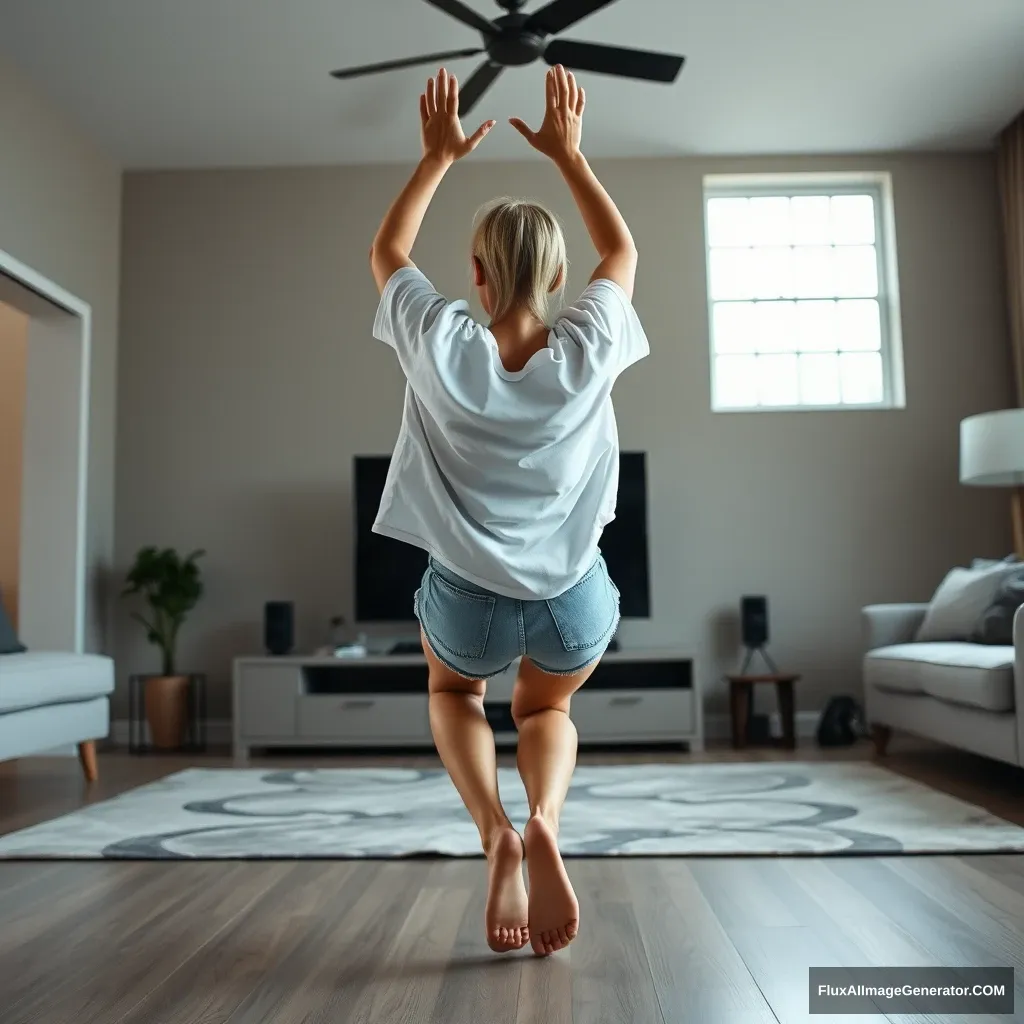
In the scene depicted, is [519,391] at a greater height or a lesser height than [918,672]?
greater

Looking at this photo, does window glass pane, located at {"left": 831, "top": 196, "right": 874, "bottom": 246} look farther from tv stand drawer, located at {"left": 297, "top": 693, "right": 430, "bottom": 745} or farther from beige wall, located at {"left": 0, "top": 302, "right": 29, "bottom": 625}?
beige wall, located at {"left": 0, "top": 302, "right": 29, "bottom": 625}

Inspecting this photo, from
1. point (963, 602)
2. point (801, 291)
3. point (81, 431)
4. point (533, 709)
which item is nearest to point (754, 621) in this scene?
point (963, 602)

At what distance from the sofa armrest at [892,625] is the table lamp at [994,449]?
26.4 inches

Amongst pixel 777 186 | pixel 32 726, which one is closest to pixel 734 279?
pixel 777 186

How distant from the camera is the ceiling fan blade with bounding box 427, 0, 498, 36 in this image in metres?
3.34

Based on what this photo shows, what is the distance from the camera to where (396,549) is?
5.41 m

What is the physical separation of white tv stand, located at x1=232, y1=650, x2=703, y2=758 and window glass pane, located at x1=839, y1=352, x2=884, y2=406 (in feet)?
6.12

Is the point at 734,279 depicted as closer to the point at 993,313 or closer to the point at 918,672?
the point at 993,313

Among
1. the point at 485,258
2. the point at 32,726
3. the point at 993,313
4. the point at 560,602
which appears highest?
the point at 993,313

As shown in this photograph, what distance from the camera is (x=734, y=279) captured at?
19.4 ft

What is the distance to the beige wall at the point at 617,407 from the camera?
558 cm

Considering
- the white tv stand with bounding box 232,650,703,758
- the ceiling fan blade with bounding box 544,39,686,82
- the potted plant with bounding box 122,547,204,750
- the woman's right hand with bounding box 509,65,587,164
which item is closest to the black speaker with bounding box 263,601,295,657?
the white tv stand with bounding box 232,650,703,758

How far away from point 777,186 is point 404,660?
11.0 feet

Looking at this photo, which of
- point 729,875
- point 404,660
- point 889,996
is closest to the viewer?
point 889,996
